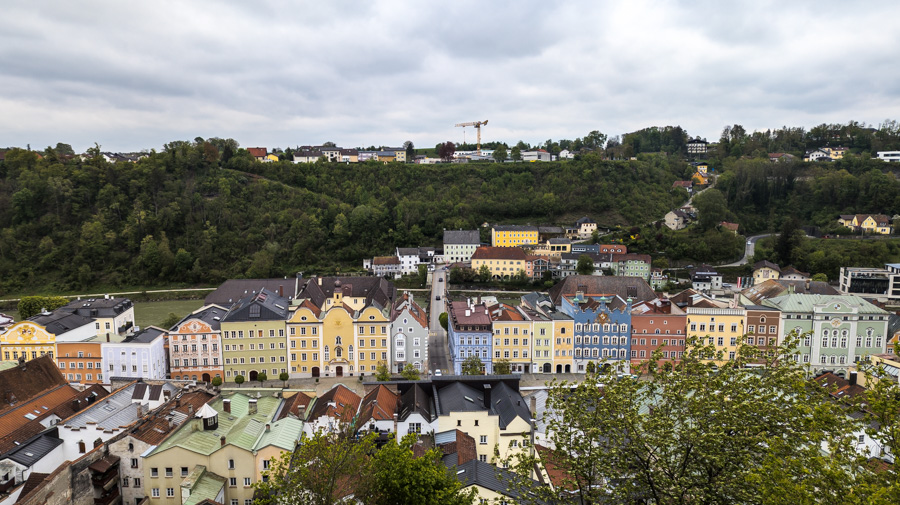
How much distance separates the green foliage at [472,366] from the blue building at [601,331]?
7863 mm

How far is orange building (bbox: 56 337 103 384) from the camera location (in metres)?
34.2

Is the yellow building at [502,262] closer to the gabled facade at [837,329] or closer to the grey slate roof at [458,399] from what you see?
the gabled facade at [837,329]

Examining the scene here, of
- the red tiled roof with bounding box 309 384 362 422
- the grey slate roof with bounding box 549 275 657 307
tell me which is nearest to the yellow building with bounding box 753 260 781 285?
the grey slate roof with bounding box 549 275 657 307

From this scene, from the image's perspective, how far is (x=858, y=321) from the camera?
123 feet

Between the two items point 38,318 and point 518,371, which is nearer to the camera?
point 38,318

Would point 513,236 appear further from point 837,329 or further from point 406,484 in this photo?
point 406,484

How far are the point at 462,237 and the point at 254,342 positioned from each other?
140 ft

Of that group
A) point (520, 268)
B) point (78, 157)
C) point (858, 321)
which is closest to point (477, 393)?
point (858, 321)

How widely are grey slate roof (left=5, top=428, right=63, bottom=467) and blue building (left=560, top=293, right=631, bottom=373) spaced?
3091 cm

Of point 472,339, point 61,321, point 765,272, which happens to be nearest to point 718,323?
point 472,339

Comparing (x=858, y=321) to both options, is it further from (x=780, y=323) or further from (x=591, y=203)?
(x=591, y=203)

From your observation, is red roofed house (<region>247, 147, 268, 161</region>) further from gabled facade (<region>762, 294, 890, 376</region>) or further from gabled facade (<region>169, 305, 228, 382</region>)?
gabled facade (<region>762, 294, 890, 376</region>)

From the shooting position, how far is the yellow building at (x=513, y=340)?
37.4 m

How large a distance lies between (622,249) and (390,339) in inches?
1619
